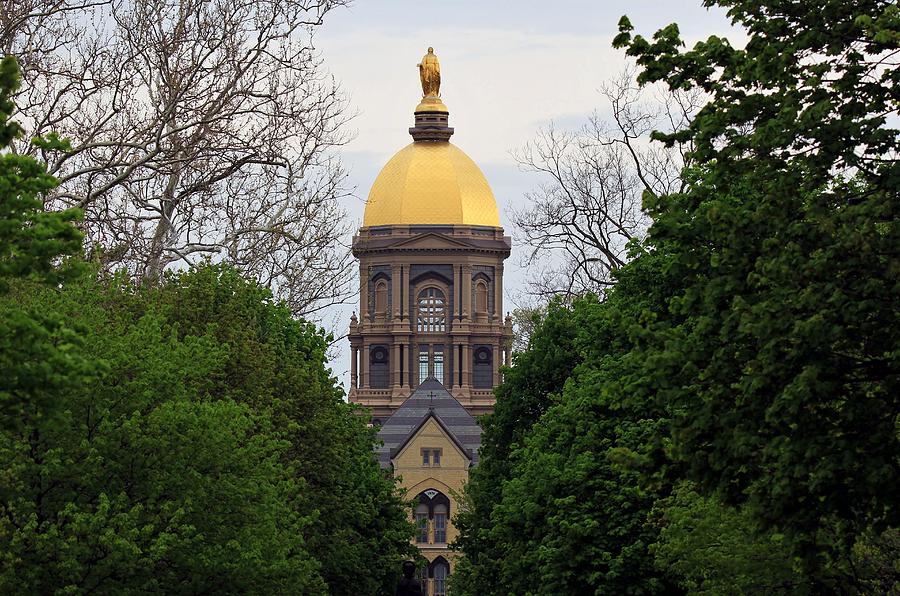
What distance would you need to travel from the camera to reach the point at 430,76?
186 m

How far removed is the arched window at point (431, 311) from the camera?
173125mm

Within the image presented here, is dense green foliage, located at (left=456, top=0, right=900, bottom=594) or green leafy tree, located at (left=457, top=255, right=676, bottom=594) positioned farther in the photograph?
green leafy tree, located at (left=457, top=255, right=676, bottom=594)

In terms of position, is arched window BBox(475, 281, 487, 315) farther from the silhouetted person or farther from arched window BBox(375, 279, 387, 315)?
the silhouetted person

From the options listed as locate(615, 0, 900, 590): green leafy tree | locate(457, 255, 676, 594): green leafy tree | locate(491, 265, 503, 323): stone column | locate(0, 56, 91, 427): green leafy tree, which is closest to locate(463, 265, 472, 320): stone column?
locate(491, 265, 503, 323): stone column

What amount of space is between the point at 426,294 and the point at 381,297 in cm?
378

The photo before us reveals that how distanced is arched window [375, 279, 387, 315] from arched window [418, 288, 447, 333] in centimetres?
300

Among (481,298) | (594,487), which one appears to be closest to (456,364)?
(481,298)

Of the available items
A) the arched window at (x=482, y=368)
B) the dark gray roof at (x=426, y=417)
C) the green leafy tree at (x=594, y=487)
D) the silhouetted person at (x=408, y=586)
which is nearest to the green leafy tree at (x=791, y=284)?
the silhouetted person at (x=408, y=586)

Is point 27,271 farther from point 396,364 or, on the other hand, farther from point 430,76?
point 430,76

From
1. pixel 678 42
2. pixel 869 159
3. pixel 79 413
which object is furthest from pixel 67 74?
pixel 869 159

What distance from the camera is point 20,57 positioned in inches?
1405

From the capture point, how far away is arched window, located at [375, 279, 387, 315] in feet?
570

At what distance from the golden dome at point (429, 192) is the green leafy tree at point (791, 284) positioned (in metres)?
151

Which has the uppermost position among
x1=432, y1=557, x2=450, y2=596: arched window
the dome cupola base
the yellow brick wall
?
the dome cupola base
